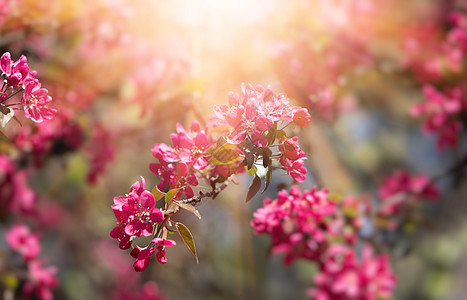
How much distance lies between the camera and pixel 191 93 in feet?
5.24

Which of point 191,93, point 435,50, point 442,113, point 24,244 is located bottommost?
point 24,244

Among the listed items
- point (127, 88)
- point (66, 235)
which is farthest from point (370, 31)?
point (66, 235)

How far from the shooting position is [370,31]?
9.50ft

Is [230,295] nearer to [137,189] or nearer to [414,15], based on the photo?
[414,15]

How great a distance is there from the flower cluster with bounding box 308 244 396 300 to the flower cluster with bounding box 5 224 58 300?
113cm

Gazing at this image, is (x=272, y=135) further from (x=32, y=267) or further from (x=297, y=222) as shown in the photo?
(x=32, y=267)

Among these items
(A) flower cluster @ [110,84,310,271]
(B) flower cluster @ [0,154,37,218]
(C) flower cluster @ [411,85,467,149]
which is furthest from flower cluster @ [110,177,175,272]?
(C) flower cluster @ [411,85,467,149]

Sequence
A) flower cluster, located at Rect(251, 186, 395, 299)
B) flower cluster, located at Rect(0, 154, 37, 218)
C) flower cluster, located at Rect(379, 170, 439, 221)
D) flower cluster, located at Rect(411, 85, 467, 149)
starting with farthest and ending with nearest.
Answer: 1. flower cluster, located at Rect(411, 85, 467, 149)
2. flower cluster, located at Rect(379, 170, 439, 221)
3. flower cluster, located at Rect(0, 154, 37, 218)
4. flower cluster, located at Rect(251, 186, 395, 299)

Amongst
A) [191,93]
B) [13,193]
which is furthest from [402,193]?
[13,193]

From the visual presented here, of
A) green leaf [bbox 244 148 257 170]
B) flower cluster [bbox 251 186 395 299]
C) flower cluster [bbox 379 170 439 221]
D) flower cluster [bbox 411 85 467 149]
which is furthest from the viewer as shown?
flower cluster [bbox 411 85 467 149]

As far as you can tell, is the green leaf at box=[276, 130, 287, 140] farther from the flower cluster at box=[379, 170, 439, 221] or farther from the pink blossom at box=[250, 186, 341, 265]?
the flower cluster at box=[379, 170, 439, 221]

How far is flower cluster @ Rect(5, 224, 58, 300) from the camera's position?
1796 millimetres

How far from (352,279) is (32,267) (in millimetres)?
1338

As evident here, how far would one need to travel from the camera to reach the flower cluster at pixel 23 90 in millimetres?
784
